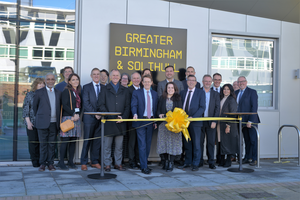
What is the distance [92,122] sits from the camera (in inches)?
262

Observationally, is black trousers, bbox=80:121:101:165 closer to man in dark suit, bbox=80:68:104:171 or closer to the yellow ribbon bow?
man in dark suit, bbox=80:68:104:171

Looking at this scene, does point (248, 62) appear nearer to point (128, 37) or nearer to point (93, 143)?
point (128, 37)

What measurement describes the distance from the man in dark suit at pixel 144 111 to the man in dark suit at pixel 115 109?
0.19 metres

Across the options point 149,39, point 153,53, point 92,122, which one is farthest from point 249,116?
point 92,122

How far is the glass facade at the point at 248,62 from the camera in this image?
8.71 m

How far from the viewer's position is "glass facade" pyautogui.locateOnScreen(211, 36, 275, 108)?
8715 mm

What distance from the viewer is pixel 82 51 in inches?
288

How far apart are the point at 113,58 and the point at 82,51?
74 cm

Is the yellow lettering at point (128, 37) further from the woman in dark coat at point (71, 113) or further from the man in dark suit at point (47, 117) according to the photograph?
the man in dark suit at point (47, 117)

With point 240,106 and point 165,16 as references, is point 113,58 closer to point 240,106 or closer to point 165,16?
point 165,16

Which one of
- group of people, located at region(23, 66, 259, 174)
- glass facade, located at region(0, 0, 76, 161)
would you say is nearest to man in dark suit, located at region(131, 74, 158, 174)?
group of people, located at region(23, 66, 259, 174)

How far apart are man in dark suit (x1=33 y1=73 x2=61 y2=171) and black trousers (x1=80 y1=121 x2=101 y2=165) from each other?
2.01ft

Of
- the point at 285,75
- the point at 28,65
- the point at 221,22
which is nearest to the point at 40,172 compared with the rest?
the point at 28,65

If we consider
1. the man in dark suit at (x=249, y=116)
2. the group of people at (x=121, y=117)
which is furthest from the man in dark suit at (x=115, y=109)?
the man in dark suit at (x=249, y=116)
